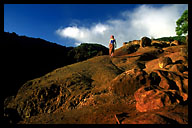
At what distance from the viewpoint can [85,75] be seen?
26.9ft

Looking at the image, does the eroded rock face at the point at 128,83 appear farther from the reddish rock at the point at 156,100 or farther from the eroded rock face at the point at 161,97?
the reddish rock at the point at 156,100

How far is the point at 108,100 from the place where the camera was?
5.06 metres

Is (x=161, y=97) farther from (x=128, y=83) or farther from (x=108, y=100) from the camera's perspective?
(x=108, y=100)

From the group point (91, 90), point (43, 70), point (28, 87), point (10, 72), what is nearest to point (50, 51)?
point (43, 70)

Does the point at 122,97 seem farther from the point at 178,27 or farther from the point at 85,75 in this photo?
the point at 178,27

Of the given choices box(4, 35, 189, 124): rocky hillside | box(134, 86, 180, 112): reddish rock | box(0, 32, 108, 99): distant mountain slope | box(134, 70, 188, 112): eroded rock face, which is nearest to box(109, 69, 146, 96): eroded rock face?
box(4, 35, 189, 124): rocky hillside

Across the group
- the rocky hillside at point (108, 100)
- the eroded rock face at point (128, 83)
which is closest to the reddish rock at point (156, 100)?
the rocky hillside at point (108, 100)

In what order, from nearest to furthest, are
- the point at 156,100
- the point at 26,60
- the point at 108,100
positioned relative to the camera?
1. the point at 156,100
2. the point at 108,100
3. the point at 26,60

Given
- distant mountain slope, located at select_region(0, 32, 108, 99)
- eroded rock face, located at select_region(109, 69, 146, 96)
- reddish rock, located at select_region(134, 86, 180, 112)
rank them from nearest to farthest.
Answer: reddish rock, located at select_region(134, 86, 180, 112) → eroded rock face, located at select_region(109, 69, 146, 96) → distant mountain slope, located at select_region(0, 32, 108, 99)

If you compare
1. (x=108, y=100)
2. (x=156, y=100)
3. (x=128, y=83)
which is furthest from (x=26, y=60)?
(x=156, y=100)

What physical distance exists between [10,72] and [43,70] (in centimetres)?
590

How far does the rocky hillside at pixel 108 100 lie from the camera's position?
132 inches

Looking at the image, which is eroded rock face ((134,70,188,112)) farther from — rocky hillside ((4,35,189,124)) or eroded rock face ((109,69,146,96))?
eroded rock face ((109,69,146,96))

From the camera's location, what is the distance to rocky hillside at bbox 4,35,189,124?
3.34 m
